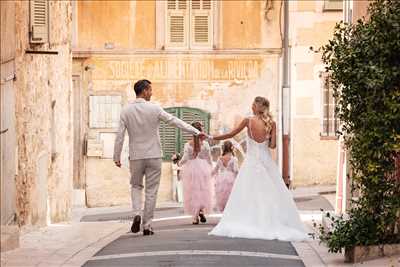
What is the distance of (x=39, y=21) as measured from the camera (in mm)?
17531

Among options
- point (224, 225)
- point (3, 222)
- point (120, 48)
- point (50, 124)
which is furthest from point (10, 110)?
point (120, 48)

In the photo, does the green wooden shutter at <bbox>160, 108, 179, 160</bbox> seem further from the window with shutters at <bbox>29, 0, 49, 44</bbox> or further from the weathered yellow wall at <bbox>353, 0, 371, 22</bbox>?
the weathered yellow wall at <bbox>353, 0, 371, 22</bbox>

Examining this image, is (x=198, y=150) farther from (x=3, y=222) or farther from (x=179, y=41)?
(x=179, y=41)

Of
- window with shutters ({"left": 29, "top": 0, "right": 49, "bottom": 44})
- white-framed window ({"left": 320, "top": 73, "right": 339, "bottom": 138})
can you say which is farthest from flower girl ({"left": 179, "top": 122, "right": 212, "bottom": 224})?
white-framed window ({"left": 320, "top": 73, "right": 339, "bottom": 138})

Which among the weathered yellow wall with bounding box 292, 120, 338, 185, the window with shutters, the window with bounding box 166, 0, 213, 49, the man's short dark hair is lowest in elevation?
the weathered yellow wall with bounding box 292, 120, 338, 185

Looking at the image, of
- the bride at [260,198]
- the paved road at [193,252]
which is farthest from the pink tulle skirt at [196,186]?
the paved road at [193,252]

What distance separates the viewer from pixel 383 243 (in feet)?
34.4

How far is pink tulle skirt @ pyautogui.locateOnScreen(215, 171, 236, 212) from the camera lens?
17453 mm

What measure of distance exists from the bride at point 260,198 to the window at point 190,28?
51.4 ft

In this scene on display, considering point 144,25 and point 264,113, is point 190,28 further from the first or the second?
point 264,113

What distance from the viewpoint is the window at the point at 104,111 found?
2997 centimetres

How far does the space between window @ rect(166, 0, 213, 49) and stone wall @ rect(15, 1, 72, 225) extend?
8.14 metres

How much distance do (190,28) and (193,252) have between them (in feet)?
63.6

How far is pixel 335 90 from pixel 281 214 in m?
3.58
